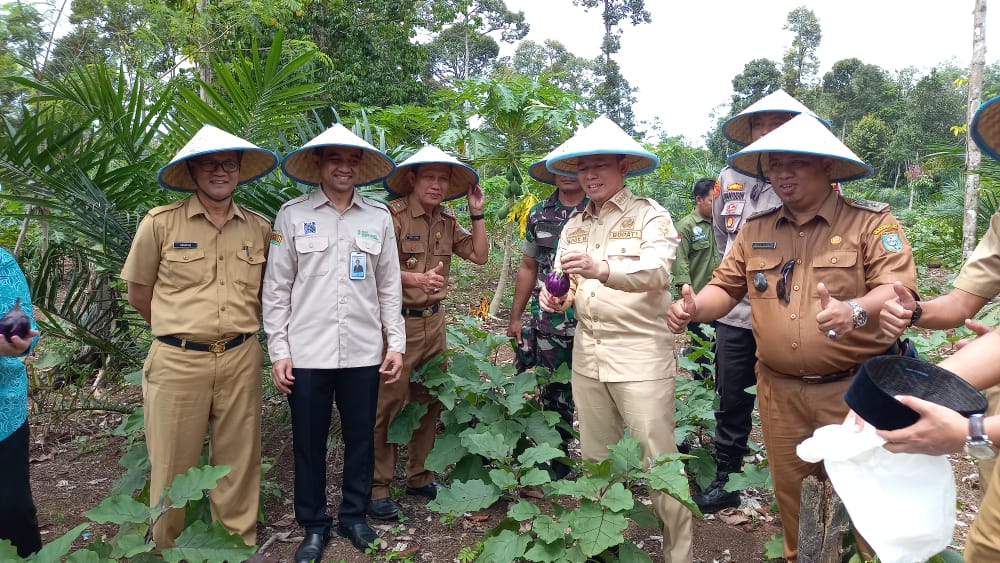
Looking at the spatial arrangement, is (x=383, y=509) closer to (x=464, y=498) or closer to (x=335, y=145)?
(x=464, y=498)

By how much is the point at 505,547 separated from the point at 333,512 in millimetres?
1429

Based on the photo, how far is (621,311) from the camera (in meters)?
2.79

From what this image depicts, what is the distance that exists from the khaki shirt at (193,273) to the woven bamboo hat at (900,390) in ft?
8.15

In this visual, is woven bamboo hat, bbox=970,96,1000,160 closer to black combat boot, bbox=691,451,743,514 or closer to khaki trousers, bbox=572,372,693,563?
khaki trousers, bbox=572,372,693,563

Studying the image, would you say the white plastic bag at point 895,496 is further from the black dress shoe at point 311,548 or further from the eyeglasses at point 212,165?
the eyeglasses at point 212,165

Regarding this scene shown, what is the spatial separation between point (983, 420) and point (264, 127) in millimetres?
3659

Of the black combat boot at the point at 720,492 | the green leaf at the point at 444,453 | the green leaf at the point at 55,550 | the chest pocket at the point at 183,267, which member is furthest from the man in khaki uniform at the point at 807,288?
the green leaf at the point at 55,550

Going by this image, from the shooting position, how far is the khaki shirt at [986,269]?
2.07 m

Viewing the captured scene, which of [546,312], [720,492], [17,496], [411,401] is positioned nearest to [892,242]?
[720,492]

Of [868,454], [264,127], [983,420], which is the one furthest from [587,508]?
[264,127]

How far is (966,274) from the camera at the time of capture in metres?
2.14

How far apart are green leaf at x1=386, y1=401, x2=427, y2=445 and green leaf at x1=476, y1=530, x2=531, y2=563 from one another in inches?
40.4

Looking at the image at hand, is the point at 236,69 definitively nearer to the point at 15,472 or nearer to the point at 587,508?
the point at 15,472

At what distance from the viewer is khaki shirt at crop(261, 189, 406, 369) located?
2.99 metres
